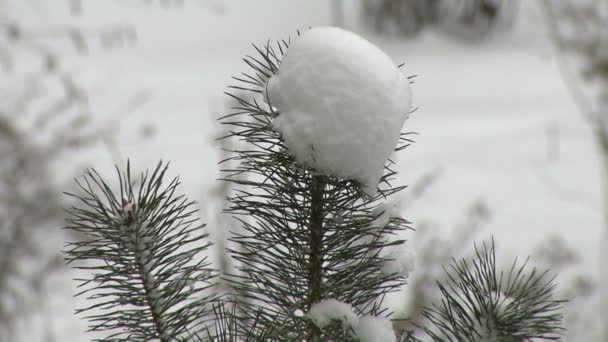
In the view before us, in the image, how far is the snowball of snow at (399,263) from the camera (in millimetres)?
340

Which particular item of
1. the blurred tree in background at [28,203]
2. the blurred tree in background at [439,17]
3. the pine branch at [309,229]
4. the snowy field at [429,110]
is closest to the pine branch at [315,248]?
the pine branch at [309,229]

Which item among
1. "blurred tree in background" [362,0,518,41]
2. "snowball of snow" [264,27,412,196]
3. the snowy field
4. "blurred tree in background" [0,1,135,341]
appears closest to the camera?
"snowball of snow" [264,27,412,196]

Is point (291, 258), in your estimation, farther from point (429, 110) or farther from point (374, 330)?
point (429, 110)

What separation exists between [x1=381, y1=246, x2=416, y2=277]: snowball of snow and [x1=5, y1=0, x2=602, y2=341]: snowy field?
2.32 metres

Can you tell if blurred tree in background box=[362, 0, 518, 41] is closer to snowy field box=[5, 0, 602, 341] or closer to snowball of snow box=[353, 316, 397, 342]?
snowy field box=[5, 0, 602, 341]

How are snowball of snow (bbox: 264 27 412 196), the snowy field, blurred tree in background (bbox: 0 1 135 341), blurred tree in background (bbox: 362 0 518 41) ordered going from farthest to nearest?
blurred tree in background (bbox: 362 0 518 41) < the snowy field < blurred tree in background (bbox: 0 1 135 341) < snowball of snow (bbox: 264 27 412 196)

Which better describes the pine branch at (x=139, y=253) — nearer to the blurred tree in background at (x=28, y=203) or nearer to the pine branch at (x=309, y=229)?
Answer: the pine branch at (x=309, y=229)

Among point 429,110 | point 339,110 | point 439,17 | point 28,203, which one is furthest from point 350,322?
point 439,17

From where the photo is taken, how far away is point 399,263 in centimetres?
34

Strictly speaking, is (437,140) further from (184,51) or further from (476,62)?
(184,51)

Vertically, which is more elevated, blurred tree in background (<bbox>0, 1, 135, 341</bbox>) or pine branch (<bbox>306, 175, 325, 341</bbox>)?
blurred tree in background (<bbox>0, 1, 135, 341</bbox>)

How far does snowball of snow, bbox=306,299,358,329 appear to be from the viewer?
1.02 feet

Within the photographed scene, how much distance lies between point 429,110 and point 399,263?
3881 mm

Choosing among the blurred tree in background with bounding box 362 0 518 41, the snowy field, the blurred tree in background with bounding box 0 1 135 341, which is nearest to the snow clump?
the blurred tree in background with bounding box 0 1 135 341
